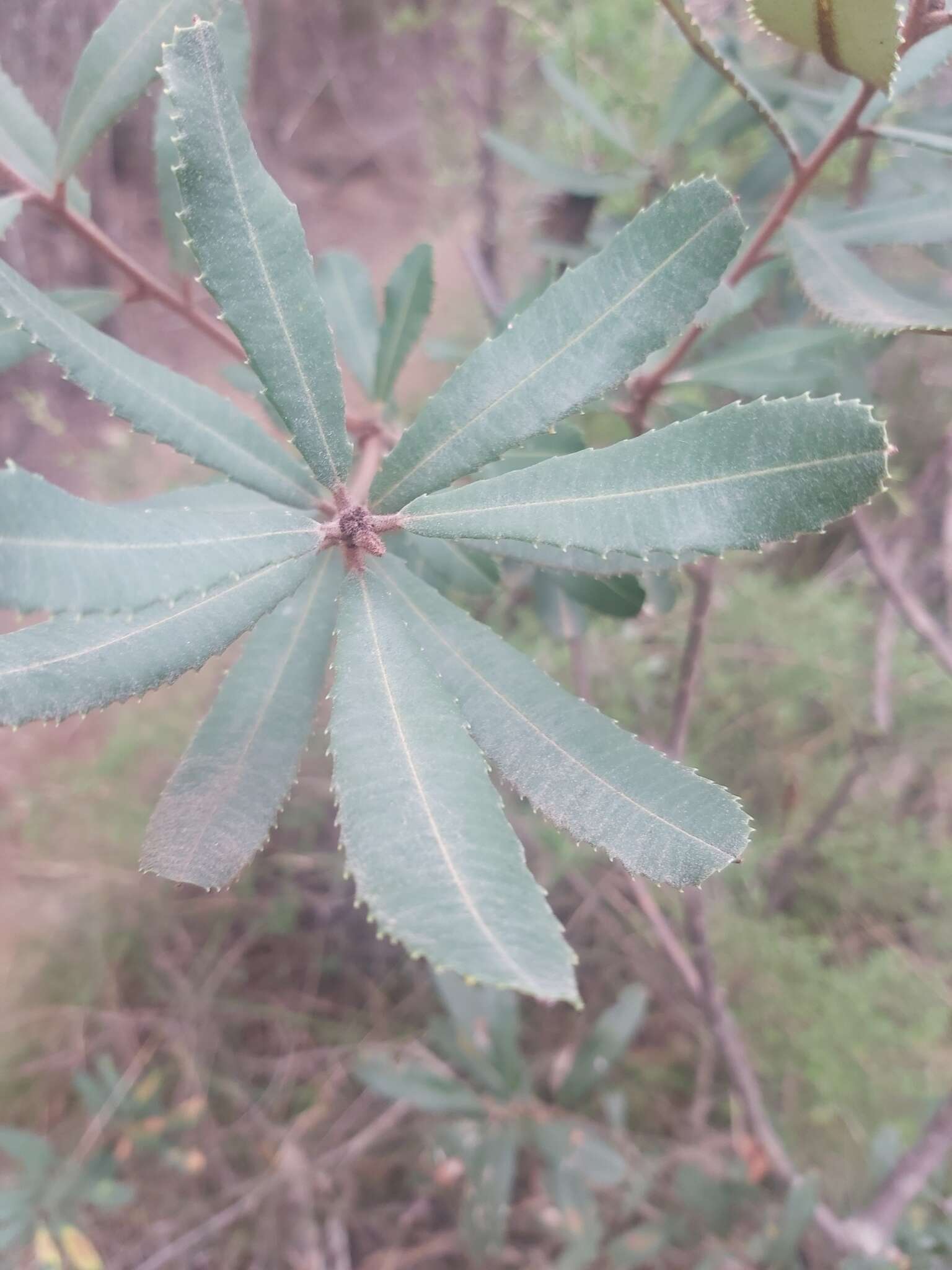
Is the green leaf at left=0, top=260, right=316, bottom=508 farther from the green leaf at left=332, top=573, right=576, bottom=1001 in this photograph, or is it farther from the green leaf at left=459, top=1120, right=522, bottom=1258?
the green leaf at left=459, top=1120, right=522, bottom=1258

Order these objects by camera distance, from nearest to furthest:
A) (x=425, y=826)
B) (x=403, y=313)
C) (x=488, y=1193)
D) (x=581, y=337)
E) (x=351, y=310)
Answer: (x=425, y=826)
(x=581, y=337)
(x=403, y=313)
(x=351, y=310)
(x=488, y=1193)

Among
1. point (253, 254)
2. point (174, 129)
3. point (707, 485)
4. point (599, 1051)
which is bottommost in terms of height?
point (599, 1051)

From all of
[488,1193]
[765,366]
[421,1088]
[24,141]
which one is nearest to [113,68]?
[24,141]

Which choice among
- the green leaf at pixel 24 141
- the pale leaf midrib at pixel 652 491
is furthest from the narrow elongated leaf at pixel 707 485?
the green leaf at pixel 24 141

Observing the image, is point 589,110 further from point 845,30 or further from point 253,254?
point 253,254

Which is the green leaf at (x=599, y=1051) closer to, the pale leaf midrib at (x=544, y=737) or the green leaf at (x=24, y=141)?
the pale leaf midrib at (x=544, y=737)

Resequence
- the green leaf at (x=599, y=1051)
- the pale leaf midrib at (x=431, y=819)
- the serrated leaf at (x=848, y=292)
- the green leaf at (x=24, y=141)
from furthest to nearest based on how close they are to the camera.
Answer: the green leaf at (x=599, y=1051) < the green leaf at (x=24, y=141) < the serrated leaf at (x=848, y=292) < the pale leaf midrib at (x=431, y=819)

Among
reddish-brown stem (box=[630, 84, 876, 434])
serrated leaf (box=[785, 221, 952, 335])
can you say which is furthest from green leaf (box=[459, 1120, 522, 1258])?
serrated leaf (box=[785, 221, 952, 335])
